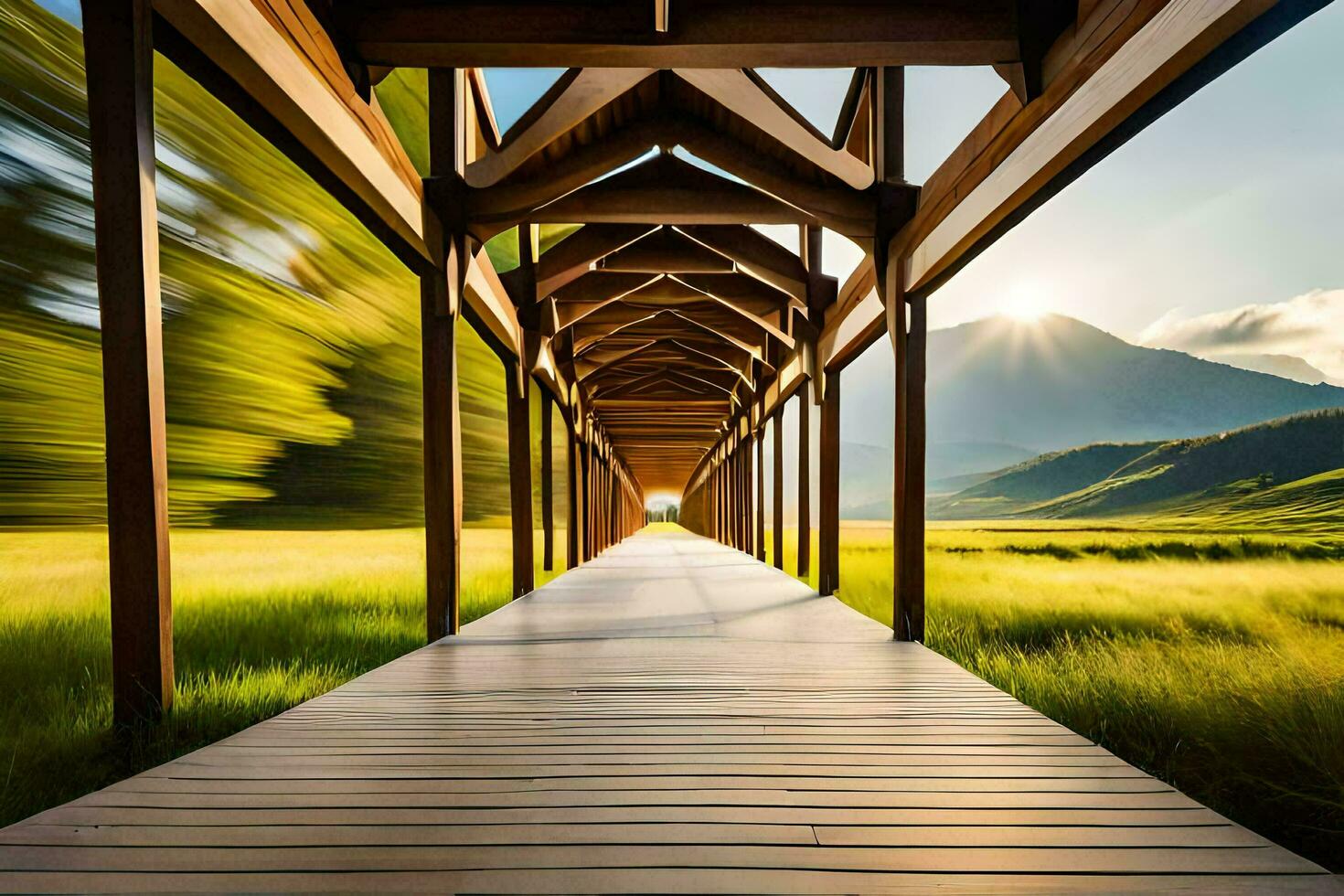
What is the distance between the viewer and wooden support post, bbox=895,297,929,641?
4.09m

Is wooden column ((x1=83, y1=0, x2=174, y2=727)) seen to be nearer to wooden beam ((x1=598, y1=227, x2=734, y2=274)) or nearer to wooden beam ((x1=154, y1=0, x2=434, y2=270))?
wooden beam ((x1=154, y1=0, x2=434, y2=270))

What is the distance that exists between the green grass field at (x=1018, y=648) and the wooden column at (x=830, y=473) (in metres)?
0.26

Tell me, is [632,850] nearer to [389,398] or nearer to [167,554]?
[167,554]

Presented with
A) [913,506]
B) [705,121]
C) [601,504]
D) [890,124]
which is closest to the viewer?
[913,506]

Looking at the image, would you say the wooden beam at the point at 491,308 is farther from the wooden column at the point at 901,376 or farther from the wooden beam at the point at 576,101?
the wooden column at the point at 901,376

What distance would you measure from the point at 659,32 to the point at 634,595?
15.5 feet

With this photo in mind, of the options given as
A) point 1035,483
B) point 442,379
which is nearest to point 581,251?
point 442,379

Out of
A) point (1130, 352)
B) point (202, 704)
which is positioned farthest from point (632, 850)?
point (1130, 352)

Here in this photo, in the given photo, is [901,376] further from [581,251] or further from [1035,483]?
[1035,483]

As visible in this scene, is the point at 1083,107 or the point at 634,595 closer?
the point at 1083,107

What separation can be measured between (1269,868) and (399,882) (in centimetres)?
167

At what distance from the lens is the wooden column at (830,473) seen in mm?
6543

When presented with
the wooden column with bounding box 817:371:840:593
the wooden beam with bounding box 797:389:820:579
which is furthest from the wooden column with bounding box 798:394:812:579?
the wooden column with bounding box 817:371:840:593

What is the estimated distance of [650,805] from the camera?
1.66m
